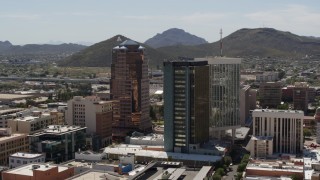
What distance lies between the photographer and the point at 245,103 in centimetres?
7188

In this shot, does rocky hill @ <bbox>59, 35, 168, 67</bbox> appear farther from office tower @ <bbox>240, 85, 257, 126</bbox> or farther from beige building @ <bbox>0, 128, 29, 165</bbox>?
beige building @ <bbox>0, 128, 29, 165</bbox>

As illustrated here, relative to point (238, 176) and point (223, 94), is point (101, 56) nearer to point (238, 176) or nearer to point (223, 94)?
point (223, 94)

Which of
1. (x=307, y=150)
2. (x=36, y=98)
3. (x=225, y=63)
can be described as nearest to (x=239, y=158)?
(x=307, y=150)

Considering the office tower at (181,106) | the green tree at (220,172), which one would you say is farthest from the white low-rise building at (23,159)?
the green tree at (220,172)

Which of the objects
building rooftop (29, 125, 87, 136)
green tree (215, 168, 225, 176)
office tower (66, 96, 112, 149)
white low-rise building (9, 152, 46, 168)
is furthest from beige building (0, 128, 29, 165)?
green tree (215, 168, 225, 176)

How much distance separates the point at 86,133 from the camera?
57688mm

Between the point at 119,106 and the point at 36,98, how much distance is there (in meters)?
34.3

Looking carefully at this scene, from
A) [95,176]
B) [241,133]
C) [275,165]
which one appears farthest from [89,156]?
[241,133]

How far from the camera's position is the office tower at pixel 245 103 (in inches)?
2748

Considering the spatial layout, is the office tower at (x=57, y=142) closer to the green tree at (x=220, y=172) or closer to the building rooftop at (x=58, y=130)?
the building rooftop at (x=58, y=130)

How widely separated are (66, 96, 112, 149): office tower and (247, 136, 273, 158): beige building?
57.6 ft

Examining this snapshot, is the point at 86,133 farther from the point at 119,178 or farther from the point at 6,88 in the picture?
the point at 6,88

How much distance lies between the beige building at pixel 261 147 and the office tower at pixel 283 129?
2.42 m

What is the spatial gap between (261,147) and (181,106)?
370 inches
